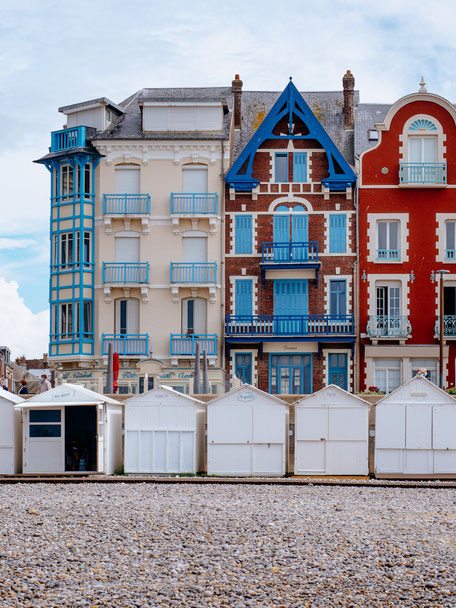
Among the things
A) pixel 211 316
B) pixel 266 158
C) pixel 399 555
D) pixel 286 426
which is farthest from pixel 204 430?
pixel 266 158

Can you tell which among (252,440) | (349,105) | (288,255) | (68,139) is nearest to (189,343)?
(288,255)

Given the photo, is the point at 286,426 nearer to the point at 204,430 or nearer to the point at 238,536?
the point at 204,430

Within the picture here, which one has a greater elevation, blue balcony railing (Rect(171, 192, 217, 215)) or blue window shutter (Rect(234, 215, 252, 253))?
blue balcony railing (Rect(171, 192, 217, 215))

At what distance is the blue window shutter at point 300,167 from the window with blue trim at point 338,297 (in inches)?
174

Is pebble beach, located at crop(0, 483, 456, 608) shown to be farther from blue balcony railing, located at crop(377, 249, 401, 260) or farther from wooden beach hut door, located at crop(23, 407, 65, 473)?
blue balcony railing, located at crop(377, 249, 401, 260)

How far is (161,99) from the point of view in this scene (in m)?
45.3

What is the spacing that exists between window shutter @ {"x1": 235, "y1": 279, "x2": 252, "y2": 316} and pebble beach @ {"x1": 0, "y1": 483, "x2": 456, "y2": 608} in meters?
21.0

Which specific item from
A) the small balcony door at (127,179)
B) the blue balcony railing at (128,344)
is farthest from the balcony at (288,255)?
the small balcony door at (127,179)

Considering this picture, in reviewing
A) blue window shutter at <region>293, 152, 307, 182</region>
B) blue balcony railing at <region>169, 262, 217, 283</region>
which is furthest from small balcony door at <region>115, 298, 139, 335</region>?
blue window shutter at <region>293, 152, 307, 182</region>

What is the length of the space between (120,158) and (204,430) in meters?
19.4

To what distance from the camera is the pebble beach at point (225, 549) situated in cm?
1473

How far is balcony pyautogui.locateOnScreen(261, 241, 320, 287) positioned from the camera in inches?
1722

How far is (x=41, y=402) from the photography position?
1109 inches

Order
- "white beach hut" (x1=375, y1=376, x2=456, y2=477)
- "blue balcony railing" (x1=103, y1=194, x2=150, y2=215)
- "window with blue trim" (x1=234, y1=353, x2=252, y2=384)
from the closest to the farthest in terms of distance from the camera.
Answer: "white beach hut" (x1=375, y1=376, x2=456, y2=477) → "window with blue trim" (x1=234, y1=353, x2=252, y2=384) → "blue balcony railing" (x1=103, y1=194, x2=150, y2=215)
